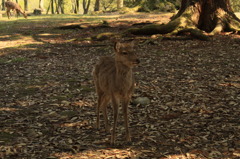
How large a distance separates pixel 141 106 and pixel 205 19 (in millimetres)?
10735

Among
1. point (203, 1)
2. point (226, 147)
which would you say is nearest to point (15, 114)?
point (226, 147)

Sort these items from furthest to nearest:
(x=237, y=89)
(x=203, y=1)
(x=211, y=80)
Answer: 1. (x=203, y=1)
2. (x=211, y=80)
3. (x=237, y=89)

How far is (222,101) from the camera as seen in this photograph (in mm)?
7969

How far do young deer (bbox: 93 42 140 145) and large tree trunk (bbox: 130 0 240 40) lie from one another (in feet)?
36.6

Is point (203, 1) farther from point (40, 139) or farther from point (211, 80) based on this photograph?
point (40, 139)

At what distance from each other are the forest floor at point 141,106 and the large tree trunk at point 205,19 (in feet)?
3.17

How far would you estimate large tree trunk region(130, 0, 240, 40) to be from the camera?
1659 cm

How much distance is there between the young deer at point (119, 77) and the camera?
5.44 meters

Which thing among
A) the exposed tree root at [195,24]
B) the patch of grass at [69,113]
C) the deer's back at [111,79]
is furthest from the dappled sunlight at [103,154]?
the exposed tree root at [195,24]

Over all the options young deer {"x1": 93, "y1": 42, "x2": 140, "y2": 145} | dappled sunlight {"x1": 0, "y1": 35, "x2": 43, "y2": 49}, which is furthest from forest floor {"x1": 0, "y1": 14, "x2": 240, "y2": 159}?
dappled sunlight {"x1": 0, "y1": 35, "x2": 43, "y2": 49}

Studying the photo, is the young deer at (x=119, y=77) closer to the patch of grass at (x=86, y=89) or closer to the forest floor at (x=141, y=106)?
the forest floor at (x=141, y=106)

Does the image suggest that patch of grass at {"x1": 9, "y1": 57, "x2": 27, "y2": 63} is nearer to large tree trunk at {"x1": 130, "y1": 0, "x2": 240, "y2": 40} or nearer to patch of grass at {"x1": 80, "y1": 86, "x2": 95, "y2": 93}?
patch of grass at {"x1": 80, "y1": 86, "x2": 95, "y2": 93}

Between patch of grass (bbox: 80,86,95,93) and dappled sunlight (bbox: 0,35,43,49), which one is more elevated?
dappled sunlight (bbox: 0,35,43,49)

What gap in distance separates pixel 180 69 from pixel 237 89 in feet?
9.69
